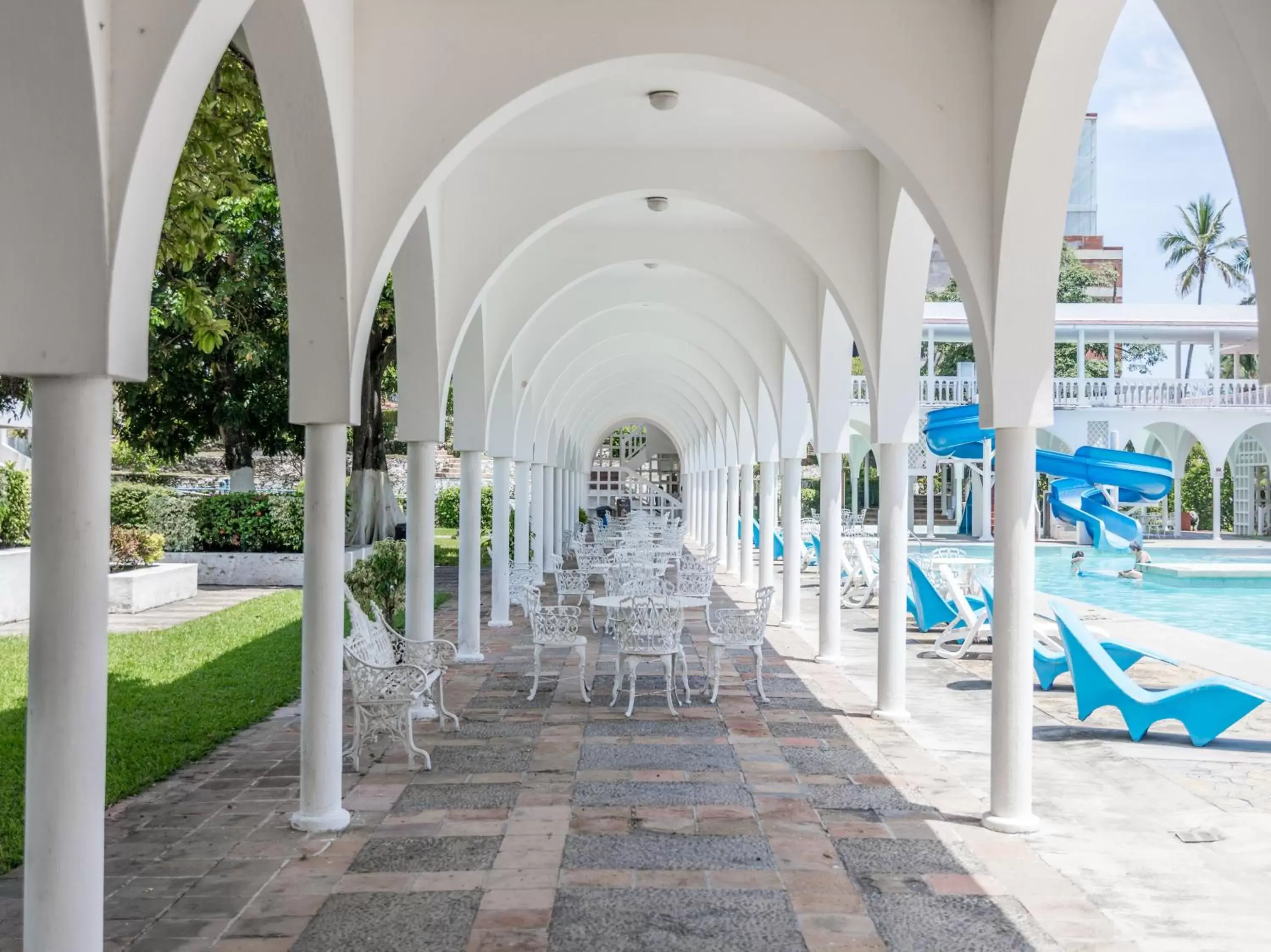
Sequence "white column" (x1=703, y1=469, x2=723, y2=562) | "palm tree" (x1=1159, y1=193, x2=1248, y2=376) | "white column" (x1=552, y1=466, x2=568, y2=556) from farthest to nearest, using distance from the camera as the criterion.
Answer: "palm tree" (x1=1159, y1=193, x2=1248, y2=376), "white column" (x1=703, y1=469, x2=723, y2=562), "white column" (x1=552, y1=466, x2=568, y2=556)

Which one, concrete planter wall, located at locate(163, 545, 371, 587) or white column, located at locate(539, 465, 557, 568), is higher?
white column, located at locate(539, 465, 557, 568)

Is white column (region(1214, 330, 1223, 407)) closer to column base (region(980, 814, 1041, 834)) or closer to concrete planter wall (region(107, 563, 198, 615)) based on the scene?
concrete planter wall (region(107, 563, 198, 615))

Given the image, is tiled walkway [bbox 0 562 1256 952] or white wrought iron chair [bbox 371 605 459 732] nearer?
tiled walkway [bbox 0 562 1256 952]

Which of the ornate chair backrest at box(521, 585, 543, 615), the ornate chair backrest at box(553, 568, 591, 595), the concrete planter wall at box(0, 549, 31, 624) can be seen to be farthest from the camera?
the ornate chair backrest at box(553, 568, 591, 595)

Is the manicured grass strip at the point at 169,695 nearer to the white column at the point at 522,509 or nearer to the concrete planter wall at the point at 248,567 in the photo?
the white column at the point at 522,509

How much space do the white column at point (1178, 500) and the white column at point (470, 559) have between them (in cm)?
2370

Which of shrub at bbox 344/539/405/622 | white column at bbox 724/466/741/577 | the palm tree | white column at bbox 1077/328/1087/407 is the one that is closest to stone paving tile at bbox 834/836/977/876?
shrub at bbox 344/539/405/622

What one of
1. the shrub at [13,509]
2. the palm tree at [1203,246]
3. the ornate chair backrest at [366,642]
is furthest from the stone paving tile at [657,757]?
the palm tree at [1203,246]

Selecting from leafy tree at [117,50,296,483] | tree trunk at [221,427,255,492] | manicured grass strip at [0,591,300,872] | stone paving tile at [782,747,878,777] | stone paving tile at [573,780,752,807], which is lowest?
stone paving tile at [573,780,752,807]

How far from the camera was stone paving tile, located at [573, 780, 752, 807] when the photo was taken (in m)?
5.98

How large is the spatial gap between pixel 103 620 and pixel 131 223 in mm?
1168

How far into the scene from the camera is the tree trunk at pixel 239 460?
1966 centimetres

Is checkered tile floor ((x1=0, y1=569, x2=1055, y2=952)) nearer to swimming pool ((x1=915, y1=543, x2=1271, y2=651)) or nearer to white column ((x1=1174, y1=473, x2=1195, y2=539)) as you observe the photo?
swimming pool ((x1=915, y1=543, x2=1271, y2=651))

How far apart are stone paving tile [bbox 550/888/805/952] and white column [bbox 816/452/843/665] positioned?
6088mm
